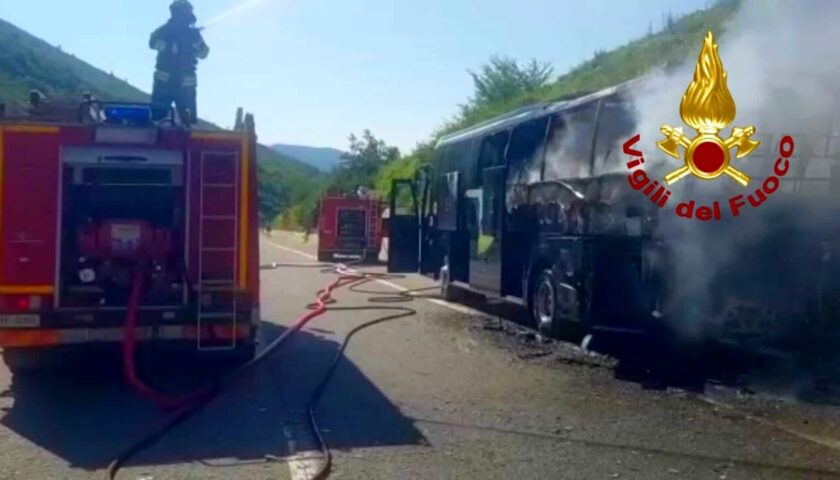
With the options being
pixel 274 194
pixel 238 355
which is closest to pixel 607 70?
pixel 238 355

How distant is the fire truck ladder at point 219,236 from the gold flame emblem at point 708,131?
4162mm

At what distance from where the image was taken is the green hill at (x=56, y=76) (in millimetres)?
77938

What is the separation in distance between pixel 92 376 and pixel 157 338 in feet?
3.67

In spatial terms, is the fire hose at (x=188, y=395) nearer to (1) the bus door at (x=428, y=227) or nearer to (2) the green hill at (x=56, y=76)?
(1) the bus door at (x=428, y=227)

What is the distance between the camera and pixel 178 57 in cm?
1184

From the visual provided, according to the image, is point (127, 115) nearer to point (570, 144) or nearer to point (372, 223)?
point (570, 144)

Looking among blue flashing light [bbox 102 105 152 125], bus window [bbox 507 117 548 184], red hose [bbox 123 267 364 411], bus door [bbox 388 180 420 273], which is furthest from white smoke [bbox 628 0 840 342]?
bus door [bbox 388 180 420 273]

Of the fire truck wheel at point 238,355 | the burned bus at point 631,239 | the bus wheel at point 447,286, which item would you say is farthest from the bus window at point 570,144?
the bus wheel at point 447,286

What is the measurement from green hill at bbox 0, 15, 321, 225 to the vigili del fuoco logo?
196 ft

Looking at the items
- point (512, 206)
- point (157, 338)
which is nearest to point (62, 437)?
point (157, 338)

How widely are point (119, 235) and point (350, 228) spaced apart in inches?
863

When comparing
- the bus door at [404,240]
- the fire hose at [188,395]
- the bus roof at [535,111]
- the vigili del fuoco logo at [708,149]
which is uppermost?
the bus roof at [535,111]

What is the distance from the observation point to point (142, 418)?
26.5ft

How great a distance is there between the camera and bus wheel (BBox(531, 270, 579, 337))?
11453 millimetres
